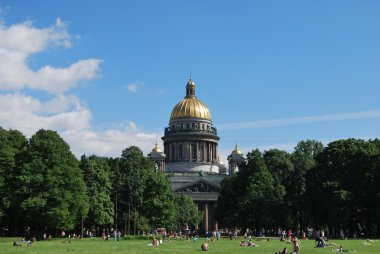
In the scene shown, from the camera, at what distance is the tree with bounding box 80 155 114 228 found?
255 feet

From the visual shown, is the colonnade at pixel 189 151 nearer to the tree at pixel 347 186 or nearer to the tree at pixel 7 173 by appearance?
the tree at pixel 347 186

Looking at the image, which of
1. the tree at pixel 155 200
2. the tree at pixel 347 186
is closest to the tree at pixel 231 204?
the tree at pixel 155 200

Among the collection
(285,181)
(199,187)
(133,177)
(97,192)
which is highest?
(199,187)

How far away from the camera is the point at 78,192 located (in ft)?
226

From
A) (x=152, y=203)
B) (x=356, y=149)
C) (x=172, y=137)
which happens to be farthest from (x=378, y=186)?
(x=172, y=137)

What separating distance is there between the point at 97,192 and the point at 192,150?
100039mm

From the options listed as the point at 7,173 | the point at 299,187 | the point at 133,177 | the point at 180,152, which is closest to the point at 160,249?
the point at 7,173

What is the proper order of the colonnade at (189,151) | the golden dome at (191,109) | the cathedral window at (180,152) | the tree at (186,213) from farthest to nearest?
the golden dome at (191,109), the cathedral window at (180,152), the colonnade at (189,151), the tree at (186,213)

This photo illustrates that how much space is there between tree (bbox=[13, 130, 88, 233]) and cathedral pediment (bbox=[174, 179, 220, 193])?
95601 millimetres

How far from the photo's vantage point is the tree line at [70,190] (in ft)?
212

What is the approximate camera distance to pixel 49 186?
65000mm

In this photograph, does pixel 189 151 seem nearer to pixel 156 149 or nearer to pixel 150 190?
pixel 156 149

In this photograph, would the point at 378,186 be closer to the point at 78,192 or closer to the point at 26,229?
the point at 78,192

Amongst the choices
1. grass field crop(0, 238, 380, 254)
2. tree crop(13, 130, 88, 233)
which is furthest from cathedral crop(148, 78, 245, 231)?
grass field crop(0, 238, 380, 254)
